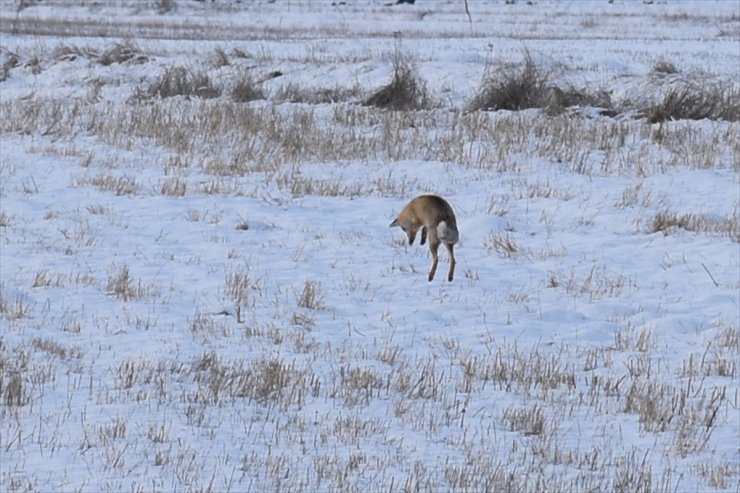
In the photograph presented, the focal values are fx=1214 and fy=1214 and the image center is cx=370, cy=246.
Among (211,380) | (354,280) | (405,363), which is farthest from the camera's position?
(354,280)

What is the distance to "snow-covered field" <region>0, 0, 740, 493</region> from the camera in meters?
5.85

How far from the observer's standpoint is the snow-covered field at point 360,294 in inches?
230

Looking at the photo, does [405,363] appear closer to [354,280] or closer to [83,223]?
[354,280]

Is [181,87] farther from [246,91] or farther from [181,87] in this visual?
[246,91]

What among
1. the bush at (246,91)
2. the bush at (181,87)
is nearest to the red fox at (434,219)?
the bush at (246,91)

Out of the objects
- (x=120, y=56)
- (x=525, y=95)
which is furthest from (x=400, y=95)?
(x=120, y=56)

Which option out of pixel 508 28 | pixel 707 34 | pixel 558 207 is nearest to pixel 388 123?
pixel 558 207

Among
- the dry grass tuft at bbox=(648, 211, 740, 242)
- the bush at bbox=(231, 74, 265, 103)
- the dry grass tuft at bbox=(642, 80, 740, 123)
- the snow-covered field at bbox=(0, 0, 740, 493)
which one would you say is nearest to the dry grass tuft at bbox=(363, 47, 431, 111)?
the snow-covered field at bbox=(0, 0, 740, 493)

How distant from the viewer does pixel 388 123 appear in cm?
1681

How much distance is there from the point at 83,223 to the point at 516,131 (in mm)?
7007

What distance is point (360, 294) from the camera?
9188 mm

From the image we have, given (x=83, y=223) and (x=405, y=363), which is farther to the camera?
(x=83, y=223)

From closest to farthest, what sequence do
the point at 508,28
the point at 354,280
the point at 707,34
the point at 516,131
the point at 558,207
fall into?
the point at 354,280 < the point at 558,207 < the point at 516,131 < the point at 707,34 < the point at 508,28

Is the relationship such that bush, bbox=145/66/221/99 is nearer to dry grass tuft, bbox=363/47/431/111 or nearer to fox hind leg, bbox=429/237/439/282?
dry grass tuft, bbox=363/47/431/111
